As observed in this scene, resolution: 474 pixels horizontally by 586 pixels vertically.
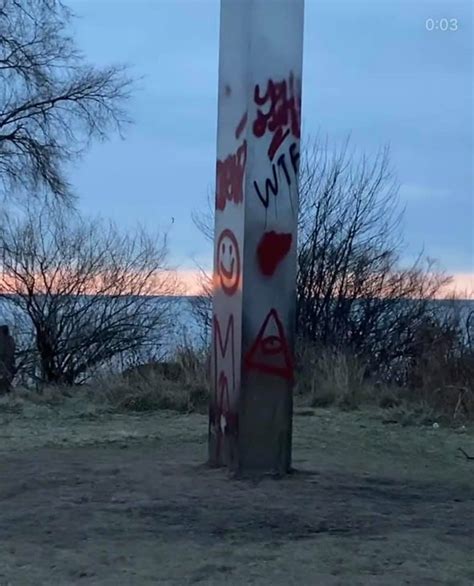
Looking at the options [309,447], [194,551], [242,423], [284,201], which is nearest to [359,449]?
[309,447]

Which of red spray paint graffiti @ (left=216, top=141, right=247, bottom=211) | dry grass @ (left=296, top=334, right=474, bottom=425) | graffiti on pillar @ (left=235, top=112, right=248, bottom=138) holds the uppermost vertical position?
graffiti on pillar @ (left=235, top=112, right=248, bottom=138)

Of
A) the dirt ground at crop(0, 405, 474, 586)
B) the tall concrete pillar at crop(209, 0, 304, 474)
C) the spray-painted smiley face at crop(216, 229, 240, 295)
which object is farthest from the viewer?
the spray-painted smiley face at crop(216, 229, 240, 295)

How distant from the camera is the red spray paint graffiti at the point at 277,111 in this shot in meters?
7.55

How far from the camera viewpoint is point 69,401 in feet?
43.3

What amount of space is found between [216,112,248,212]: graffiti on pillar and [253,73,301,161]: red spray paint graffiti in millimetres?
130

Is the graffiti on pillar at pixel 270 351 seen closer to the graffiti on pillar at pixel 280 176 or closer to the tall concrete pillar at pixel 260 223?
the tall concrete pillar at pixel 260 223

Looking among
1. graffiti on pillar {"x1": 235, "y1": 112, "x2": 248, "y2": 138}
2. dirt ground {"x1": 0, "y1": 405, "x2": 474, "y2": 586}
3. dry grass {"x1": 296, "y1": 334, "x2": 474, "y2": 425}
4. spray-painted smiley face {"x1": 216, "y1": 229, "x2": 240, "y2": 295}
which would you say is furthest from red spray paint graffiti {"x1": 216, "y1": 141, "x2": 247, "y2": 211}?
dry grass {"x1": 296, "y1": 334, "x2": 474, "y2": 425}

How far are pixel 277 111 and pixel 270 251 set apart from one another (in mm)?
1006

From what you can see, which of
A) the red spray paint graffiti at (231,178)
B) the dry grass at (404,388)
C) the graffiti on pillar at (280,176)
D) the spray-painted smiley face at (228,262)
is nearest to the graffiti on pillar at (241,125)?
the red spray paint graffiti at (231,178)

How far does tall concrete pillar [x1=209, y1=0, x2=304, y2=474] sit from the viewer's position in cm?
754

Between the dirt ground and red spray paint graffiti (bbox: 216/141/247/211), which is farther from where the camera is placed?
red spray paint graffiti (bbox: 216/141/247/211)

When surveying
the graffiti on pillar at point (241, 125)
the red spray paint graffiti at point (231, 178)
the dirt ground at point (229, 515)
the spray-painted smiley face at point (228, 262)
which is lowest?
the dirt ground at point (229, 515)

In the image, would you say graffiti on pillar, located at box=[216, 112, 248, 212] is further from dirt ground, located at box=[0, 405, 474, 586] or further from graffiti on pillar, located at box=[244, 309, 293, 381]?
dirt ground, located at box=[0, 405, 474, 586]

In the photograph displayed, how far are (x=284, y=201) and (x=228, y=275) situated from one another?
68cm
